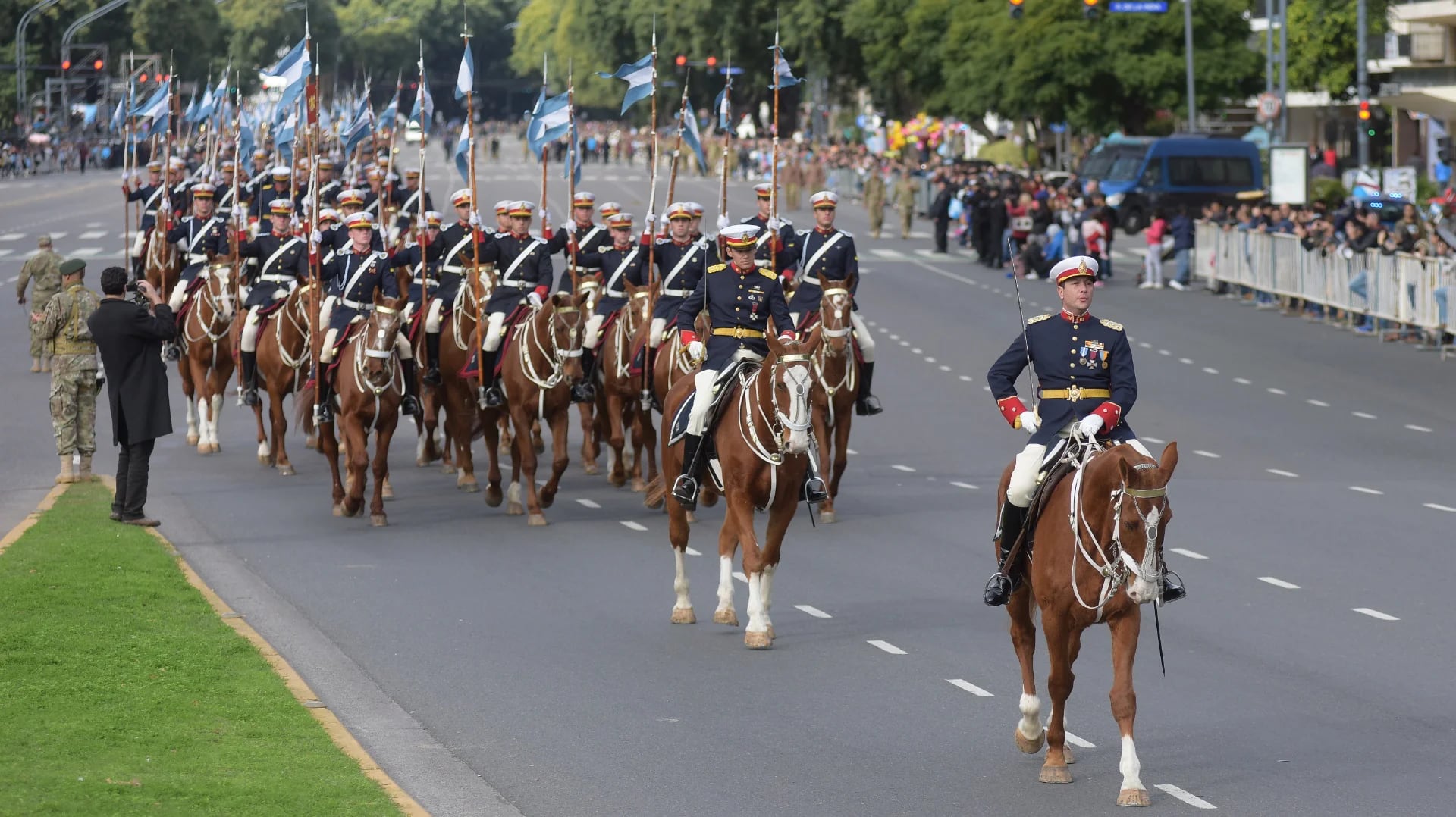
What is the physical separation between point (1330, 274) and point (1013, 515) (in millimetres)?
26670

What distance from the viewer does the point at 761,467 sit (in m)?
13.7

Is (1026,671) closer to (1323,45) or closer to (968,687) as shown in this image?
(968,687)

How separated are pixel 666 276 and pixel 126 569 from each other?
600cm

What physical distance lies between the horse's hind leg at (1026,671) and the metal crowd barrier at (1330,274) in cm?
2076

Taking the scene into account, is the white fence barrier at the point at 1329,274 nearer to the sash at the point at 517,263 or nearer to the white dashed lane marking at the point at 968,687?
the sash at the point at 517,263

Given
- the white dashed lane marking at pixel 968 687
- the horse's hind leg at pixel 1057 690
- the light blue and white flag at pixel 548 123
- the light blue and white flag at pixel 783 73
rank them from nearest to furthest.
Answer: the horse's hind leg at pixel 1057 690
the white dashed lane marking at pixel 968 687
the light blue and white flag at pixel 783 73
the light blue and white flag at pixel 548 123

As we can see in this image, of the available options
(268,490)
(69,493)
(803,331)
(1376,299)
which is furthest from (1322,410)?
(69,493)

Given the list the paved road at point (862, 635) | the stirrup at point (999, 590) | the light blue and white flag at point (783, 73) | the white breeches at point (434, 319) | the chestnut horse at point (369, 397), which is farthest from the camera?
the light blue and white flag at point (783, 73)

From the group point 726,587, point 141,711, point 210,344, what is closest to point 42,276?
point 210,344

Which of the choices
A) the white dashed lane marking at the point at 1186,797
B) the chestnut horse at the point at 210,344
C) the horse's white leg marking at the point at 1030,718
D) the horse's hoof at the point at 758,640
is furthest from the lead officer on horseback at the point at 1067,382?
the chestnut horse at the point at 210,344

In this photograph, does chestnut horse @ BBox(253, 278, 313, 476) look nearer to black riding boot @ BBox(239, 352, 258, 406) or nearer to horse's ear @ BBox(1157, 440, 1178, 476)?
black riding boot @ BBox(239, 352, 258, 406)

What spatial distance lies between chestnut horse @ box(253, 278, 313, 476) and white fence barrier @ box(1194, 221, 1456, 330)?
16.2 metres

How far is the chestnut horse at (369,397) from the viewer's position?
18.3 metres

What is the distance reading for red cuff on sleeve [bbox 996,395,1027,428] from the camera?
34.8 feet
